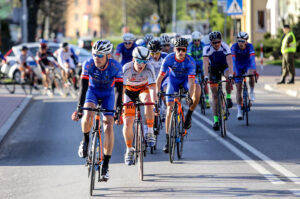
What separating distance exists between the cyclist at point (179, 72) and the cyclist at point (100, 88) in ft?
6.99

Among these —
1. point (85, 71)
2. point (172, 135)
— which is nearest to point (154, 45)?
point (172, 135)

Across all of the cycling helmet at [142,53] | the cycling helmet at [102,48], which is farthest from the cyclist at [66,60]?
the cycling helmet at [102,48]

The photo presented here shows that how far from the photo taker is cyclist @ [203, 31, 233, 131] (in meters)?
13.7

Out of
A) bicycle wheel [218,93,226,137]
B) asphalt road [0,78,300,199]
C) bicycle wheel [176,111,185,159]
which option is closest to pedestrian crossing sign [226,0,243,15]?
asphalt road [0,78,300,199]

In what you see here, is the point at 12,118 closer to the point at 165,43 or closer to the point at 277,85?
the point at 165,43

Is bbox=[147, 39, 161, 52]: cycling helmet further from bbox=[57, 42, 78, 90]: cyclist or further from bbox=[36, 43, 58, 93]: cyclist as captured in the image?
bbox=[36, 43, 58, 93]: cyclist

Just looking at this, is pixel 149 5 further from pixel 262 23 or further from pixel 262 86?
Result: pixel 262 86

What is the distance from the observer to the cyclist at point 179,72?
439 inches

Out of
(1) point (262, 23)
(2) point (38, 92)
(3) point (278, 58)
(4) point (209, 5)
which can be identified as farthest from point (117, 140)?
(4) point (209, 5)

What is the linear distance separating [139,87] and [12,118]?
24.8ft

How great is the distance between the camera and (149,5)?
99.4 metres

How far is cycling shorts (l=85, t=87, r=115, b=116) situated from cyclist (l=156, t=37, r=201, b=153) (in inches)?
79.4

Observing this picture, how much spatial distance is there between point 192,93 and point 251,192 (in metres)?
3.17

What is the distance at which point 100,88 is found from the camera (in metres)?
9.13
